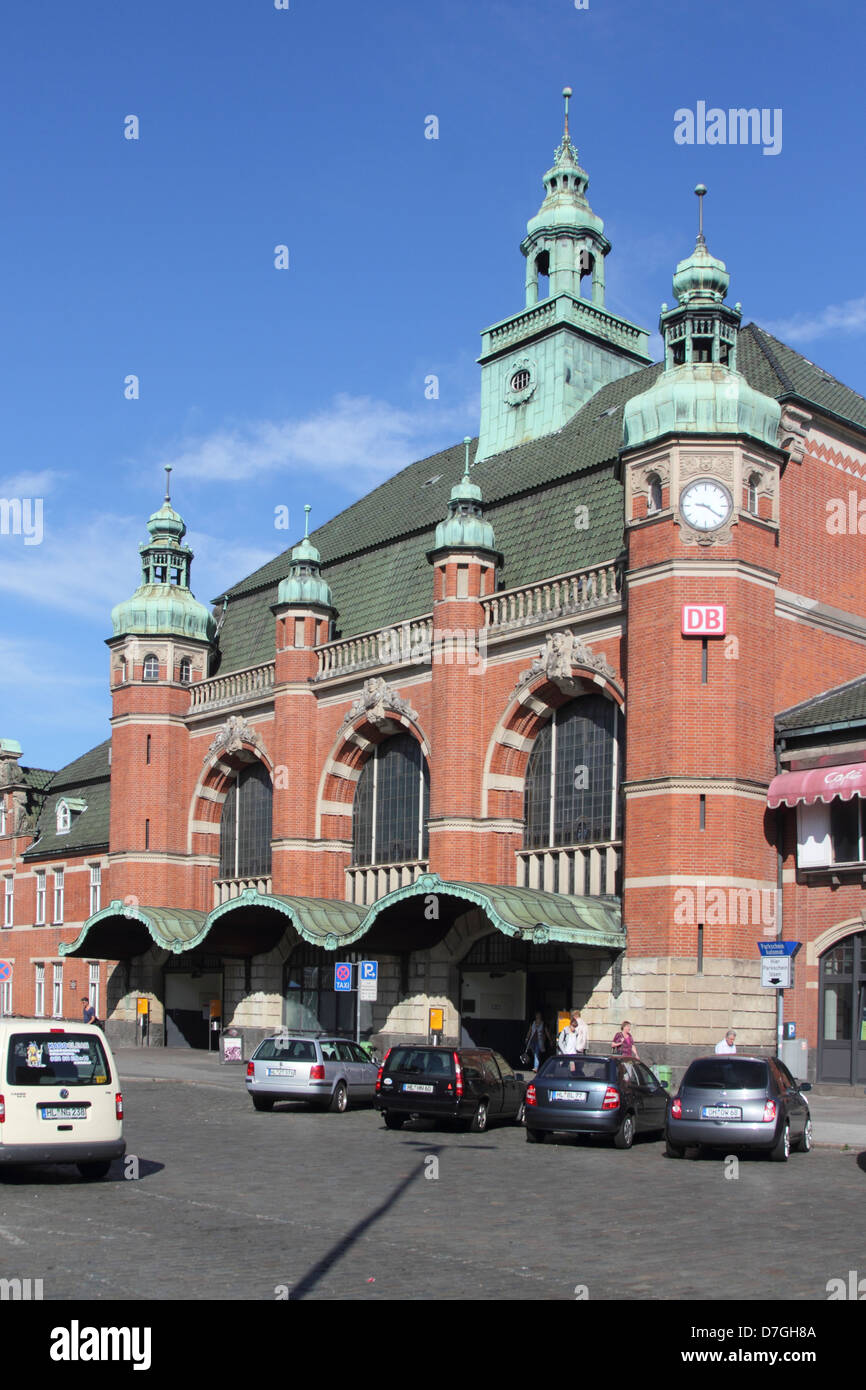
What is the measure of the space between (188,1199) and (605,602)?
20.5 meters

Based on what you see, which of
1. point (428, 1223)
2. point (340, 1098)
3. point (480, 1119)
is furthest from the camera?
point (340, 1098)

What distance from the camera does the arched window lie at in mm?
38875

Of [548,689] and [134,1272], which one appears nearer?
[134,1272]

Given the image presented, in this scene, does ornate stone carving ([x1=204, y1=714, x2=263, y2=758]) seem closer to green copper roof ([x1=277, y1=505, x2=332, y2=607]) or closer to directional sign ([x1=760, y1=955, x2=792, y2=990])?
green copper roof ([x1=277, y1=505, x2=332, y2=607])

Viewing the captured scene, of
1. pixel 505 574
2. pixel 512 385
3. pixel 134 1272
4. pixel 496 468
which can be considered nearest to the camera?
pixel 134 1272

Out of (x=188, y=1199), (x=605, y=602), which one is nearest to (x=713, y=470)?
(x=605, y=602)

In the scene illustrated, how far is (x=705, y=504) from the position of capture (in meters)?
30.6

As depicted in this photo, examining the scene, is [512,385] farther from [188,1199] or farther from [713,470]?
[188,1199]

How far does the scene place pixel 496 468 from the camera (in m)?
45.2

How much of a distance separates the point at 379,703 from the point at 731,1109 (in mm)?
21125

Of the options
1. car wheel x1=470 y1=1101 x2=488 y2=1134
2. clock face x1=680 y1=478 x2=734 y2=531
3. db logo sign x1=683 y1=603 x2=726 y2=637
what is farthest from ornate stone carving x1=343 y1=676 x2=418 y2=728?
car wheel x1=470 y1=1101 x2=488 y2=1134

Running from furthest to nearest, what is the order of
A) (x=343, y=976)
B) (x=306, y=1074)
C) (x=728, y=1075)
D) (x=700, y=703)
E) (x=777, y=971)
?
1. (x=343, y=976)
2. (x=700, y=703)
3. (x=306, y=1074)
4. (x=777, y=971)
5. (x=728, y=1075)

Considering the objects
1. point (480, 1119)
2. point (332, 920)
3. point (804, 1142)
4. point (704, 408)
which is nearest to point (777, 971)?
point (804, 1142)

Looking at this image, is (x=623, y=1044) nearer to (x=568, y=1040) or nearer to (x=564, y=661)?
(x=568, y=1040)
